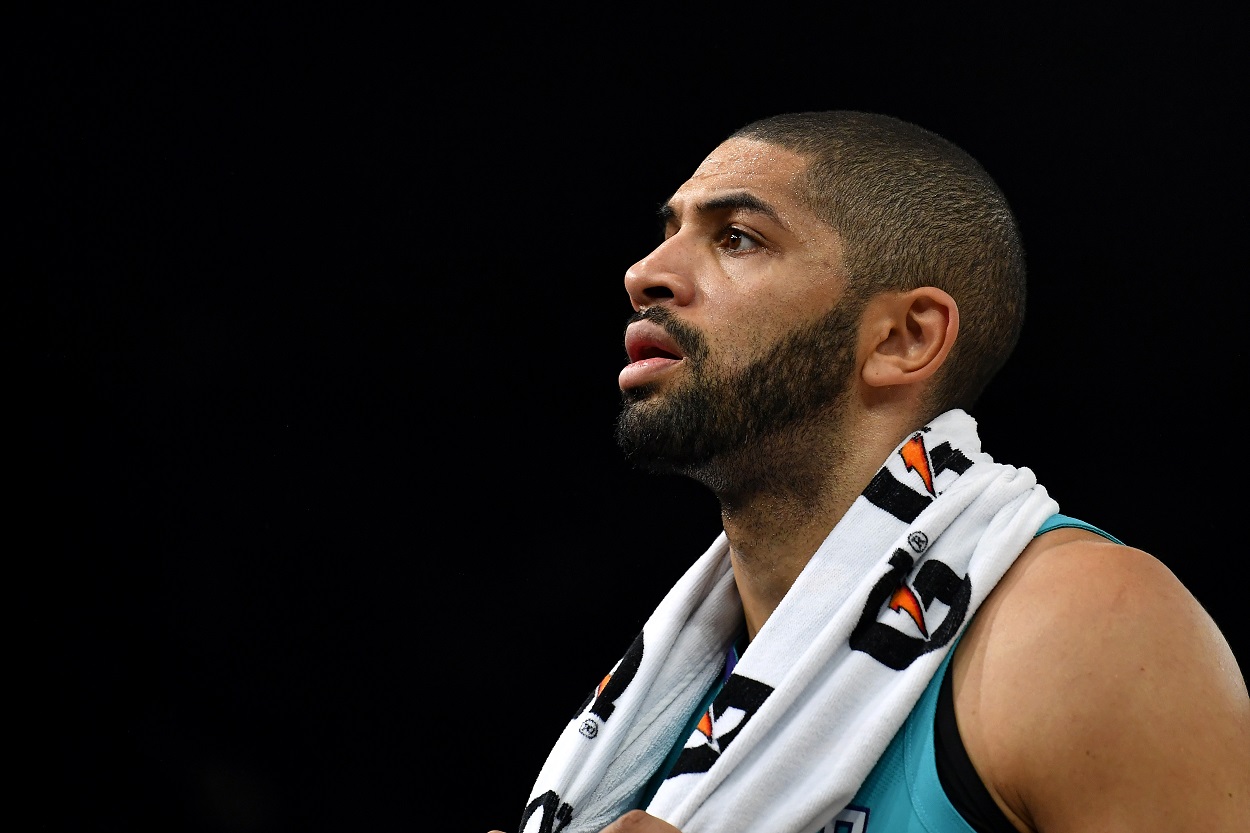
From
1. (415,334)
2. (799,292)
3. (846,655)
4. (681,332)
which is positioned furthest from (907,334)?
(415,334)

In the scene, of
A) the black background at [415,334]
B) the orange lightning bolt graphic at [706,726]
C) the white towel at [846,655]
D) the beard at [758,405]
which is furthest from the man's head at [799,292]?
the black background at [415,334]

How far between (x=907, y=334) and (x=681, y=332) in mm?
228

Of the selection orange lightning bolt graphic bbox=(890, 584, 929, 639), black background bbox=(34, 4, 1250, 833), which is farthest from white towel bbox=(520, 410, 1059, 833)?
black background bbox=(34, 4, 1250, 833)

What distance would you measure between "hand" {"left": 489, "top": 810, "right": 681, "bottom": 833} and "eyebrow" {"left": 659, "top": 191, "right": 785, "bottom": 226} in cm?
61

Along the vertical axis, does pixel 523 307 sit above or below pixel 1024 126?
below

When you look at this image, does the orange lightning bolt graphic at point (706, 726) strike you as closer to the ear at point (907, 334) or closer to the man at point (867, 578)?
the man at point (867, 578)

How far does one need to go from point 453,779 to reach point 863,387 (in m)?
1.02

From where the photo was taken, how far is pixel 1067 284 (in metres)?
1.79

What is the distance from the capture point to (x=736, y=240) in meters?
1.27

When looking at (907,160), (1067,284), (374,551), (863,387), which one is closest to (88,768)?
(374,551)

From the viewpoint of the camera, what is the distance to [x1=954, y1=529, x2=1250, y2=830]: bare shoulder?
2.68 feet

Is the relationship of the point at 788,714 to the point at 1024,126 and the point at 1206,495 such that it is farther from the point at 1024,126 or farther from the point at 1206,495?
the point at 1024,126

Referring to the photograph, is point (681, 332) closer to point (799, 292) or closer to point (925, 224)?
point (799, 292)

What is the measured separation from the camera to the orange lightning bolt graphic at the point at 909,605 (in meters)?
1.01
